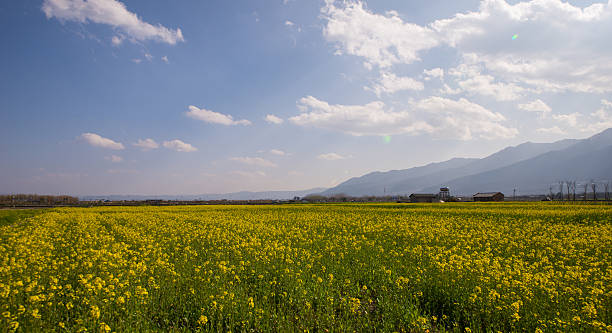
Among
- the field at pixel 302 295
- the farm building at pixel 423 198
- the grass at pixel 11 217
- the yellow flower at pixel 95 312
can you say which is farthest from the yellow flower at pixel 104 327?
the farm building at pixel 423 198

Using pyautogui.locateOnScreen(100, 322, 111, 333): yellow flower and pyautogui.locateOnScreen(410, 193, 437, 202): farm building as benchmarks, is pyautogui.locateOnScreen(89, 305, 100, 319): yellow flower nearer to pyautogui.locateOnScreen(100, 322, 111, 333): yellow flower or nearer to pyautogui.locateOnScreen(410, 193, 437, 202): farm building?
pyautogui.locateOnScreen(100, 322, 111, 333): yellow flower

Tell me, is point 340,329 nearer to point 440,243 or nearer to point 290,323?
point 290,323

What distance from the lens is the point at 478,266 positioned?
8.67 meters

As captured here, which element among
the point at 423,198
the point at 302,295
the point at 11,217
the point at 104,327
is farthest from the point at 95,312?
the point at 423,198

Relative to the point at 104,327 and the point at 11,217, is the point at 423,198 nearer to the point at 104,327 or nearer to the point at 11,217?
the point at 11,217

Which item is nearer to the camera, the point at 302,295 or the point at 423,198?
the point at 302,295

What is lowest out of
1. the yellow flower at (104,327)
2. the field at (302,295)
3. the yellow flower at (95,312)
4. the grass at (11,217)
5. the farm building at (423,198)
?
the farm building at (423,198)

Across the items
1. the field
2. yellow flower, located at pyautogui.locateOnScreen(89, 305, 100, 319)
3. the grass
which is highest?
yellow flower, located at pyautogui.locateOnScreen(89, 305, 100, 319)

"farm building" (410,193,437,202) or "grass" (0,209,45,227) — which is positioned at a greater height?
"grass" (0,209,45,227)

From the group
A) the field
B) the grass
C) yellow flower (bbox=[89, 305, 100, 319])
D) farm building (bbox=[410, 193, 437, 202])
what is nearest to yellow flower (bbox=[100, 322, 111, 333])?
the field

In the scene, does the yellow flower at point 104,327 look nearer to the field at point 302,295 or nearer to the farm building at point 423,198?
the field at point 302,295

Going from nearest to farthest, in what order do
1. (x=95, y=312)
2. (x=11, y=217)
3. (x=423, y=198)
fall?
(x=95, y=312), (x=11, y=217), (x=423, y=198)

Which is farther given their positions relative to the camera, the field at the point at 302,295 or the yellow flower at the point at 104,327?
the field at the point at 302,295

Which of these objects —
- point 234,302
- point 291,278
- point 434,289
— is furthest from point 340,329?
point 434,289
